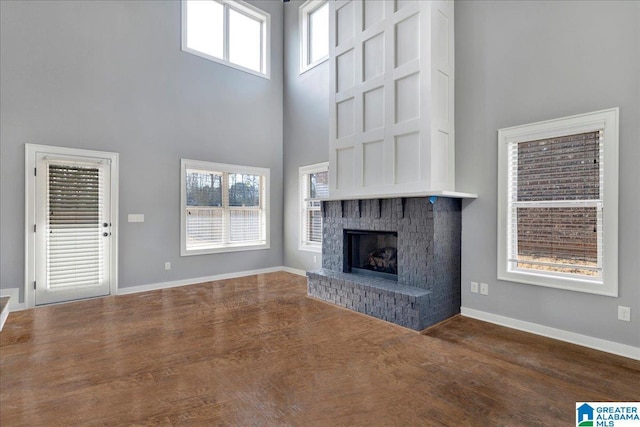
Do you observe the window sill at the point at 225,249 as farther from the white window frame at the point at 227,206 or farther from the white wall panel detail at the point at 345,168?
the white wall panel detail at the point at 345,168

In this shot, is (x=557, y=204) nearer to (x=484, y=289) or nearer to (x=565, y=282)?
(x=565, y=282)

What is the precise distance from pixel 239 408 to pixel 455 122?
3.72 metres

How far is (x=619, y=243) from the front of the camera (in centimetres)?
276

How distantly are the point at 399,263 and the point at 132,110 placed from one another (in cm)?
468

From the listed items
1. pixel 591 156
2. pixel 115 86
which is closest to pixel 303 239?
pixel 115 86

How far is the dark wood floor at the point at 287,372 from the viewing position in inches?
78.3

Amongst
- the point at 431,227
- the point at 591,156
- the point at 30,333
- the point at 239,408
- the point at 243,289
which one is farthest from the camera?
the point at 243,289

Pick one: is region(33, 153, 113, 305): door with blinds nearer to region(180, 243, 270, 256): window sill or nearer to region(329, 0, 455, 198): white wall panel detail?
region(180, 243, 270, 256): window sill

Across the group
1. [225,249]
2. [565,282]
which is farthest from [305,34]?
[565,282]

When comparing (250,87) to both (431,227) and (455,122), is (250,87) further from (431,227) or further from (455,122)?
(431,227)

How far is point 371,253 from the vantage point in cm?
465

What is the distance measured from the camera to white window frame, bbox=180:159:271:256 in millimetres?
5527

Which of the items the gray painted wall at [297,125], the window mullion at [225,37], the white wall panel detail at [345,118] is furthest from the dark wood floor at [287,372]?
the window mullion at [225,37]

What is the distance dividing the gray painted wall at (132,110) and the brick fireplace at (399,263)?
8.47ft
